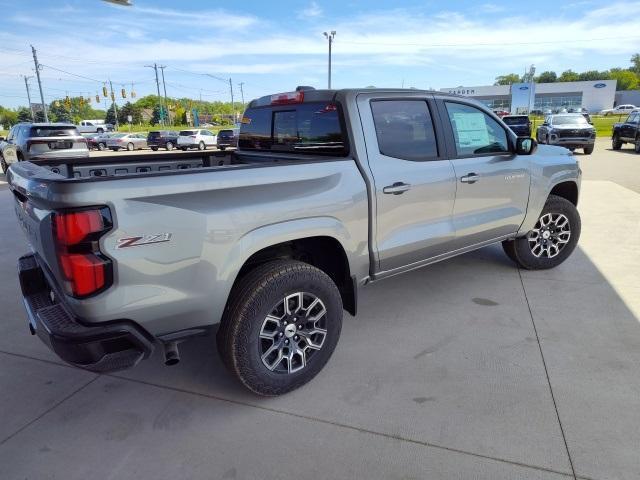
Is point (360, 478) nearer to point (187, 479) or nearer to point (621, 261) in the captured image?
point (187, 479)

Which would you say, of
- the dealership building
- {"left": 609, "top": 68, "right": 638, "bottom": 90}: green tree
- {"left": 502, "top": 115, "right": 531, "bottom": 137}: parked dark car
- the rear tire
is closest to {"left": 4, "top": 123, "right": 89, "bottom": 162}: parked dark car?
{"left": 502, "top": 115, "right": 531, "bottom": 137}: parked dark car

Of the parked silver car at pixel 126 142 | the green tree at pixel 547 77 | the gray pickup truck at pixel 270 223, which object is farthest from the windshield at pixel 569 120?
the green tree at pixel 547 77

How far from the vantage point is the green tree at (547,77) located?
142 meters

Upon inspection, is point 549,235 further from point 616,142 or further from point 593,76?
point 593,76

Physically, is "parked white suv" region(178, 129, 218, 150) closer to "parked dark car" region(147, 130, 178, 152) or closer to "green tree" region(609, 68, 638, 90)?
"parked dark car" region(147, 130, 178, 152)

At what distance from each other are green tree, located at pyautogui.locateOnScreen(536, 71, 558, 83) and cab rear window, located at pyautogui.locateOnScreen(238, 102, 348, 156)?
161153 mm

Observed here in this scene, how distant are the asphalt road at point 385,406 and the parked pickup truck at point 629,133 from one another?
18627 mm

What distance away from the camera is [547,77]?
470 feet

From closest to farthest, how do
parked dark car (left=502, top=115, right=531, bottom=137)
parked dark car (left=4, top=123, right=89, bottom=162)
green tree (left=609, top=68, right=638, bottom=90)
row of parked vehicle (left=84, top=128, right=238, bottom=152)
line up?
1. parked dark car (left=4, top=123, right=89, bottom=162)
2. parked dark car (left=502, top=115, right=531, bottom=137)
3. row of parked vehicle (left=84, top=128, right=238, bottom=152)
4. green tree (left=609, top=68, right=638, bottom=90)

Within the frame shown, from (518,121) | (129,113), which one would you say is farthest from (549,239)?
(129,113)

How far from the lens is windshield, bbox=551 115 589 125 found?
63.4 ft

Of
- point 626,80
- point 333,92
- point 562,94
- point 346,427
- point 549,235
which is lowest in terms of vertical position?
point 346,427

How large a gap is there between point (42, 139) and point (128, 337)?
14049 mm

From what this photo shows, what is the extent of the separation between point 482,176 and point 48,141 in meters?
13.9
